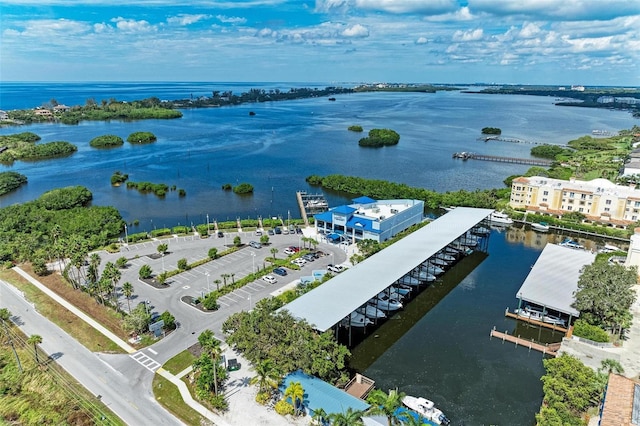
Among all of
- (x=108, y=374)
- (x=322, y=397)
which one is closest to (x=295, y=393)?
(x=322, y=397)

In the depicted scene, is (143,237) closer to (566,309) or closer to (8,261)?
(8,261)

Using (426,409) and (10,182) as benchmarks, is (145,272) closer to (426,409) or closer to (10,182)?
(426,409)

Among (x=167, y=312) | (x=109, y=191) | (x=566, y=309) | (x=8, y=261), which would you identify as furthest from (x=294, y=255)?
(x=109, y=191)

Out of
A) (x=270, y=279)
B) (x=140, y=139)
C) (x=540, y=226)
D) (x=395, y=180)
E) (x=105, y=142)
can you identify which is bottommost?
(x=540, y=226)

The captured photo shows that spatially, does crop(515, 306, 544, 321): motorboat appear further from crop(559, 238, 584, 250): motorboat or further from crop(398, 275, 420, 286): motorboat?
crop(559, 238, 584, 250): motorboat

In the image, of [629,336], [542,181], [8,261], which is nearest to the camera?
[629,336]

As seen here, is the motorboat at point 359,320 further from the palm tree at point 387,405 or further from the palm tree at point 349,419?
the palm tree at point 349,419
